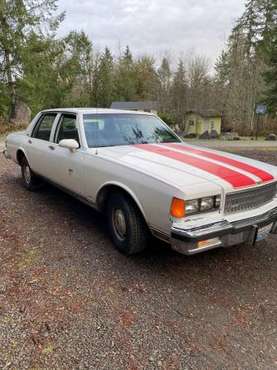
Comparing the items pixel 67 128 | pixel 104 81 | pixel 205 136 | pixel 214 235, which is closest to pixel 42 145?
pixel 67 128

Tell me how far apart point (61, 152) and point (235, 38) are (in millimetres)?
34327

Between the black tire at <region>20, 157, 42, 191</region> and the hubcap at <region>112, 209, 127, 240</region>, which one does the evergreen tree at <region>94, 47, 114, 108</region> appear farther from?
the hubcap at <region>112, 209, 127, 240</region>

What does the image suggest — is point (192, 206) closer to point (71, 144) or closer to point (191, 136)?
point (71, 144)

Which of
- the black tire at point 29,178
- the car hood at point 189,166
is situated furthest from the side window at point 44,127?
Result: the car hood at point 189,166

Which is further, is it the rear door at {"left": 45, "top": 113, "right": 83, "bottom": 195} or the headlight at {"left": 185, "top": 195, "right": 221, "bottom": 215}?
the rear door at {"left": 45, "top": 113, "right": 83, "bottom": 195}

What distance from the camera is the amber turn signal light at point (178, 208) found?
2.59 meters

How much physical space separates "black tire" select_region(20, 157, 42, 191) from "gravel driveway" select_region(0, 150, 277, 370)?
1.75 meters

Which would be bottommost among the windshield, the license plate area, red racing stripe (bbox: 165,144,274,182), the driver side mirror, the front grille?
the license plate area

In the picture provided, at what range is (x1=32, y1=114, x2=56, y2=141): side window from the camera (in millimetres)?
4883

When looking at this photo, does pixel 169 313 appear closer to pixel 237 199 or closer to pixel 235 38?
pixel 237 199

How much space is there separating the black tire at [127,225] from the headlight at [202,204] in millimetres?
670

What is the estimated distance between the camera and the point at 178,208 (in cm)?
261

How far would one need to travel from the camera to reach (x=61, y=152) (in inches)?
168

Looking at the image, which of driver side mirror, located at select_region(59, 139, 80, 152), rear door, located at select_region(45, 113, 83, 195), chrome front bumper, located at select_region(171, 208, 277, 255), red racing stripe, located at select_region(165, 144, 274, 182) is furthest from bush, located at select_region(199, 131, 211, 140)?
chrome front bumper, located at select_region(171, 208, 277, 255)
